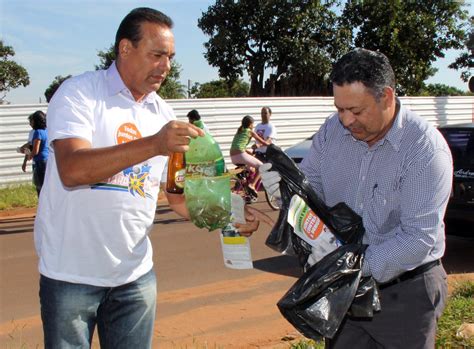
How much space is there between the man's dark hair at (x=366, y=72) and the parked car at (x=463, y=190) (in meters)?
4.80

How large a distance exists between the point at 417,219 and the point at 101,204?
4.55 ft

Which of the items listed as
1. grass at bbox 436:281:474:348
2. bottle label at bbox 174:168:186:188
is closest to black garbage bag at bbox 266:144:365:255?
bottle label at bbox 174:168:186:188

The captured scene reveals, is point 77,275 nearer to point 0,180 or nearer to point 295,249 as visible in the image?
point 295,249

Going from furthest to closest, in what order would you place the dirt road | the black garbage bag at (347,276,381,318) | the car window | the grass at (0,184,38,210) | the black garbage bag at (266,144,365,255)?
the grass at (0,184,38,210) → the car window → the dirt road → the black garbage bag at (266,144,365,255) → the black garbage bag at (347,276,381,318)

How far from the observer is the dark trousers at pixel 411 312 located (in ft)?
9.24

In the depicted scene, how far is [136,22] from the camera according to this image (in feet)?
8.36

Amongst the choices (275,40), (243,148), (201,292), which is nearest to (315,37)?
(275,40)

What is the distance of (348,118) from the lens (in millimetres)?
2619

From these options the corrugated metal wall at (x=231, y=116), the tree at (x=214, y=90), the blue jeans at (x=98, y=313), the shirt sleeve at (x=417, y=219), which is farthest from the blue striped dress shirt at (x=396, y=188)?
the tree at (x=214, y=90)

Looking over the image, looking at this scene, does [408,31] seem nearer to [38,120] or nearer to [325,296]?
[38,120]

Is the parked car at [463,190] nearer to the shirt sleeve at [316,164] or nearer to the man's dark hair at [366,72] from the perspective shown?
the shirt sleeve at [316,164]

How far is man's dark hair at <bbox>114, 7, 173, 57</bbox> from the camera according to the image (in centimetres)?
254

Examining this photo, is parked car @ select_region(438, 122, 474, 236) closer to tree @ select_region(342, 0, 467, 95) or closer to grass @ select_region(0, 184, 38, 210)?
grass @ select_region(0, 184, 38, 210)

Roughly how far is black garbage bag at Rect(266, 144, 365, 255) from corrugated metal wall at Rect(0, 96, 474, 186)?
1268 centimetres
